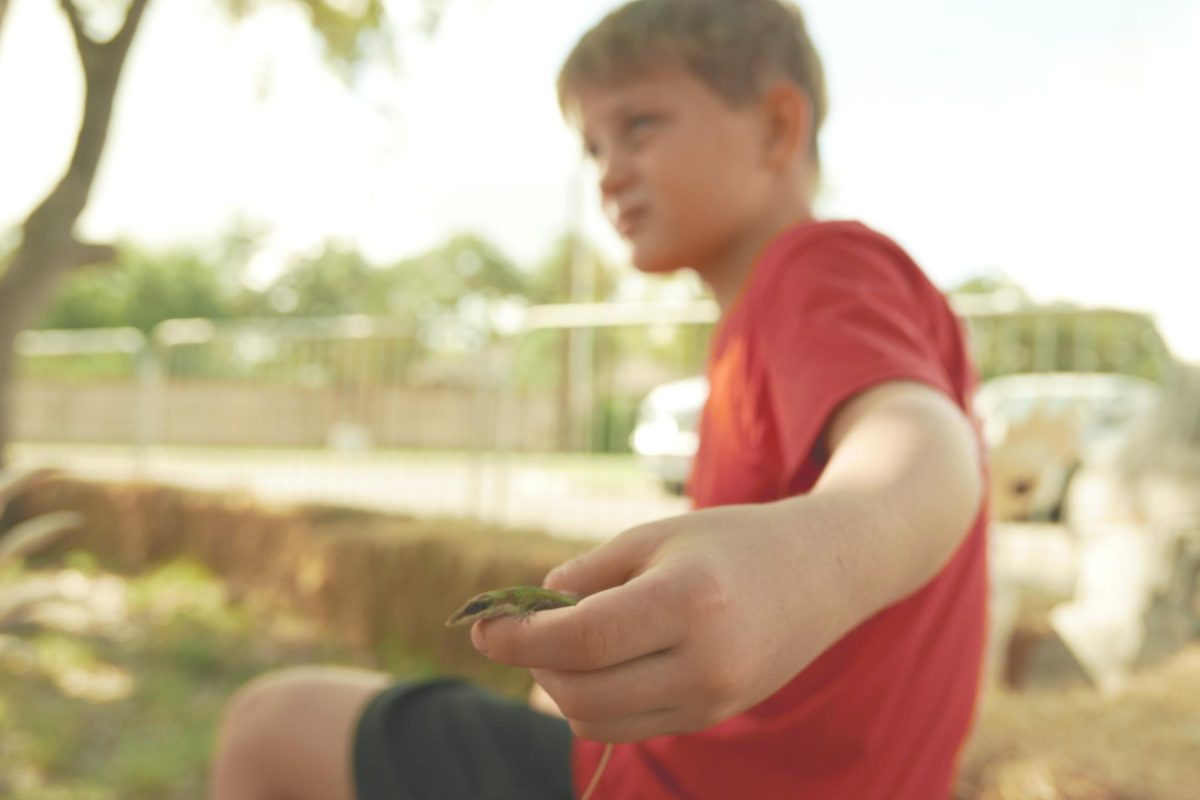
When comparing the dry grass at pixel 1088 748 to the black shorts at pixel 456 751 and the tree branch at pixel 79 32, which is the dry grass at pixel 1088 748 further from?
the tree branch at pixel 79 32

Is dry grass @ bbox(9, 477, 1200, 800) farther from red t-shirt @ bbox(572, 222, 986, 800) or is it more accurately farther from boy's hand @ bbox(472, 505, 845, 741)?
boy's hand @ bbox(472, 505, 845, 741)

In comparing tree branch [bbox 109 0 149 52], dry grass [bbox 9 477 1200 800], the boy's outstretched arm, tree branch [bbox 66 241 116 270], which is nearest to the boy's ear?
the boy's outstretched arm

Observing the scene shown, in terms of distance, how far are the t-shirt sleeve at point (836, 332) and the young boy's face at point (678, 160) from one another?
252 mm

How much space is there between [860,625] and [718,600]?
41 centimetres

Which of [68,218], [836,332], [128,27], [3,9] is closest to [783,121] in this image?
[836,332]

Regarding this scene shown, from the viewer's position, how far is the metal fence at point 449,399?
5238 millimetres

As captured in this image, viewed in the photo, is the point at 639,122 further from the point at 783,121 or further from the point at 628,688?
the point at 628,688

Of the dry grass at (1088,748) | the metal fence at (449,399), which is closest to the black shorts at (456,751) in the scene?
the dry grass at (1088,748)

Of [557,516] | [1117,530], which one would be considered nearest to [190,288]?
[557,516]

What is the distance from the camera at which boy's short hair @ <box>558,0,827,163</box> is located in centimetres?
127

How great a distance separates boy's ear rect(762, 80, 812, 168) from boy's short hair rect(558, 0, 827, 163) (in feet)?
0.07

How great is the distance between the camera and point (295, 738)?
4.67ft

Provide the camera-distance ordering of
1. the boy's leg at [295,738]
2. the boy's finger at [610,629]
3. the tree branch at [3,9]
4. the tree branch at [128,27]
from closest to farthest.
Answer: the boy's finger at [610,629], the boy's leg at [295,738], the tree branch at [3,9], the tree branch at [128,27]

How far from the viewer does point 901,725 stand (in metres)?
0.94
